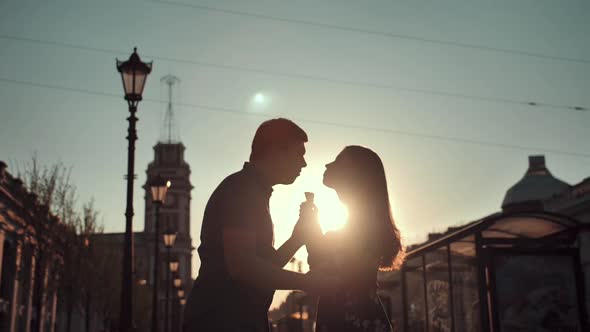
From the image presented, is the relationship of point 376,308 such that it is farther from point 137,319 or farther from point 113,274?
point 137,319

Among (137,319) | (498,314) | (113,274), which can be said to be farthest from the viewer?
(137,319)

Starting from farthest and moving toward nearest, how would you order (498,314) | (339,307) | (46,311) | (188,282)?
(188,282) → (46,311) → (498,314) → (339,307)

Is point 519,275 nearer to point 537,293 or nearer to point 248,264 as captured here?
point 537,293

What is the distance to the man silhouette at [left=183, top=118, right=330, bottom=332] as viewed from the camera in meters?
3.23

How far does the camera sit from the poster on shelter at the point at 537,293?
12328 millimetres

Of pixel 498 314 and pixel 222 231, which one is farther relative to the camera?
pixel 498 314

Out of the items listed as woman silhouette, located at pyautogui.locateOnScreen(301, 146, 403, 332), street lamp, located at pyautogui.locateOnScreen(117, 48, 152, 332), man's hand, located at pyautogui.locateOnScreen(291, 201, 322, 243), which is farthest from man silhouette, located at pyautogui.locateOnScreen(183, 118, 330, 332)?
street lamp, located at pyautogui.locateOnScreen(117, 48, 152, 332)

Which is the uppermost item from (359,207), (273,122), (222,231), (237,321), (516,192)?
(516,192)

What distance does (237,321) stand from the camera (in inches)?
128

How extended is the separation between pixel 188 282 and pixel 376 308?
121877 millimetres

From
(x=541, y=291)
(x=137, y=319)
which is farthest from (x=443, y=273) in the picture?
(x=137, y=319)

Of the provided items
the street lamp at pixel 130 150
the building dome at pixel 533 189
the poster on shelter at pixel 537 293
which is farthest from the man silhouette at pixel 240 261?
the building dome at pixel 533 189

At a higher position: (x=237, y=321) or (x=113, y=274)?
(x=113, y=274)

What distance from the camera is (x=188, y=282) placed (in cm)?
12306
